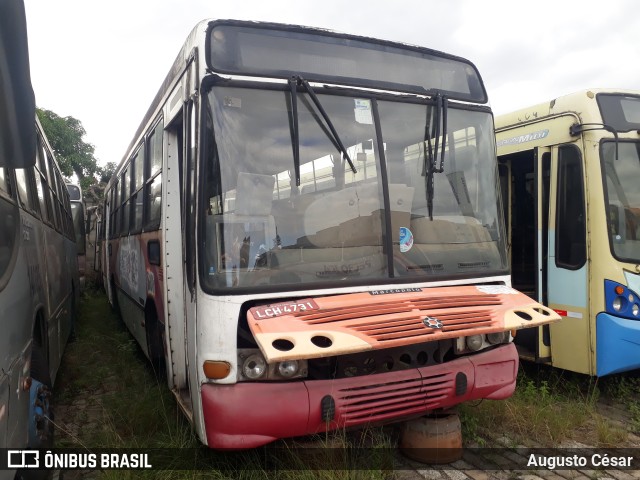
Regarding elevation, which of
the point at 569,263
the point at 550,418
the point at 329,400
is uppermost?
the point at 569,263

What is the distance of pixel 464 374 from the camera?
3680 millimetres

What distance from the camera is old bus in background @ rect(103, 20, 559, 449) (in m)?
3.16

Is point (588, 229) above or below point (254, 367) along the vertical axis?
above

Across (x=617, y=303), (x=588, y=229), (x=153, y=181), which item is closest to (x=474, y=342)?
(x=617, y=303)

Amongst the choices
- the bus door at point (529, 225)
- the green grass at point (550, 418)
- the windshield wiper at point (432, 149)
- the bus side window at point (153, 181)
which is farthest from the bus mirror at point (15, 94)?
the bus door at point (529, 225)

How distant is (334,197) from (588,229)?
9.00 ft

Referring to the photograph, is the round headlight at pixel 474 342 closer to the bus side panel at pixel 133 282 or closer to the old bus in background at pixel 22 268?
the old bus in background at pixel 22 268

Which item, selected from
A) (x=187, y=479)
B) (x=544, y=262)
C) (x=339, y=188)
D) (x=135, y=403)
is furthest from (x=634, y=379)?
(x=135, y=403)

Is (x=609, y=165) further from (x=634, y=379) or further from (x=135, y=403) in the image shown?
(x=135, y=403)

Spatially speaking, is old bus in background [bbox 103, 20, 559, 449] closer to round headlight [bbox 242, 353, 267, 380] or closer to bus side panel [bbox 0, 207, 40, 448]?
round headlight [bbox 242, 353, 267, 380]

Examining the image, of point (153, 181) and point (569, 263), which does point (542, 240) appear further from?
point (153, 181)

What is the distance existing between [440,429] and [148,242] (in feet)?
10.2

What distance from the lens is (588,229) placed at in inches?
193

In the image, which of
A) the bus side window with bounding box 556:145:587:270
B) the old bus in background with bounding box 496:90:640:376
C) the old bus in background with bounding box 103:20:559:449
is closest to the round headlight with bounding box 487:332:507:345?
the old bus in background with bounding box 103:20:559:449
